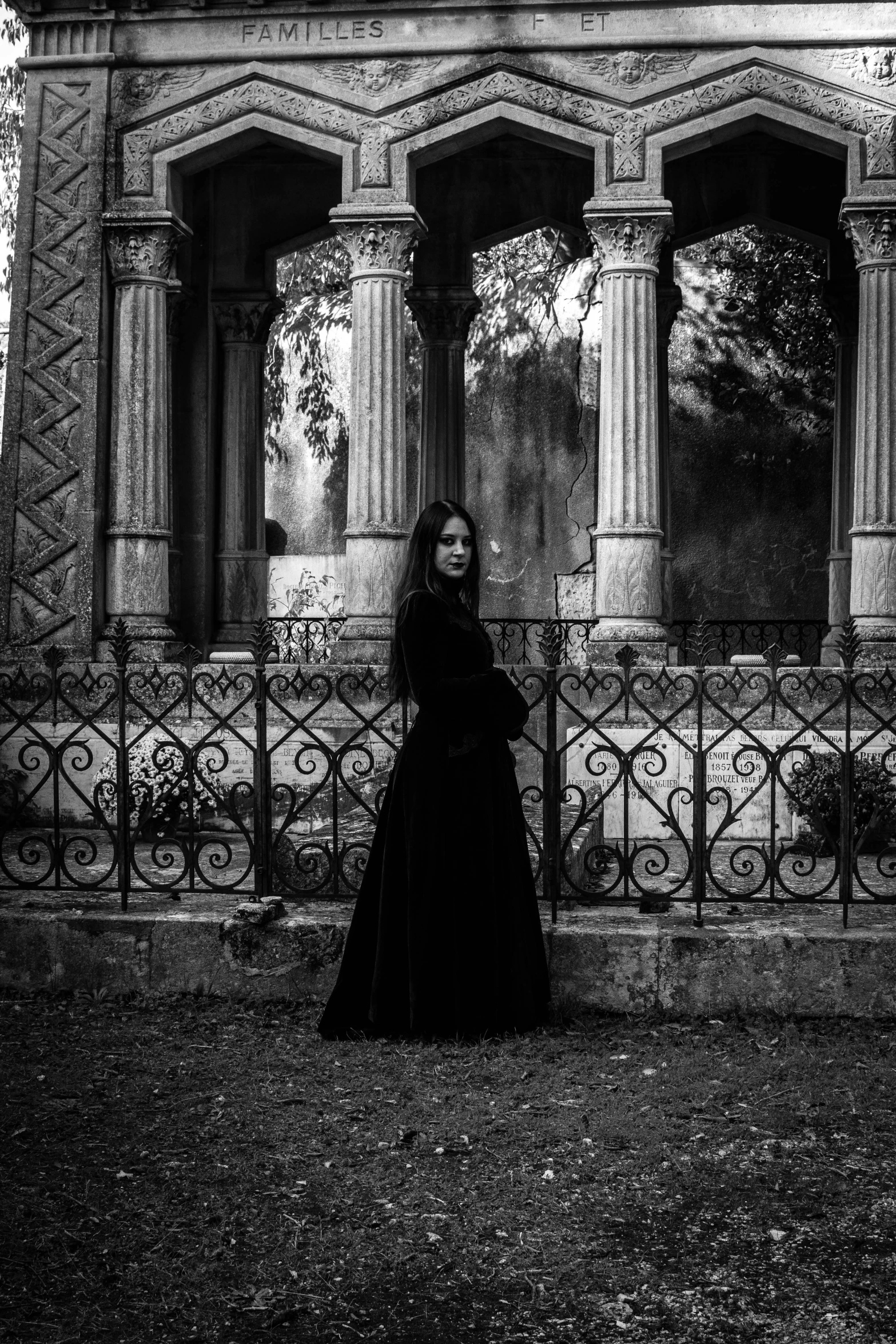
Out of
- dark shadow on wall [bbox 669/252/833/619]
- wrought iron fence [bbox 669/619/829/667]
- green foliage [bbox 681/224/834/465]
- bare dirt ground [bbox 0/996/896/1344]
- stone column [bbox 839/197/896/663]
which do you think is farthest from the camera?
green foliage [bbox 681/224/834/465]

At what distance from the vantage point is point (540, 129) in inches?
442

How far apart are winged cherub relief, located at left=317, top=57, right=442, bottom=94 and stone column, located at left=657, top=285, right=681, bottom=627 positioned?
381 cm

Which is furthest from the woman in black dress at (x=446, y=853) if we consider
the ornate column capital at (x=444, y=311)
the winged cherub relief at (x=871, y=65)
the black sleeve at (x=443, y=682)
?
the ornate column capital at (x=444, y=311)

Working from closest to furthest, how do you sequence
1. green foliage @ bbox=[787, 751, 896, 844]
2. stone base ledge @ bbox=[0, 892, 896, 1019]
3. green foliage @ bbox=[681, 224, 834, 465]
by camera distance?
1. stone base ledge @ bbox=[0, 892, 896, 1019]
2. green foliage @ bbox=[787, 751, 896, 844]
3. green foliage @ bbox=[681, 224, 834, 465]

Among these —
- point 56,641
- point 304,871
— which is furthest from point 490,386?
point 304,871

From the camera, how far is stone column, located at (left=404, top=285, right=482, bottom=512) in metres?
14.5

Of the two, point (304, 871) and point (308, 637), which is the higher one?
point (308, 637)

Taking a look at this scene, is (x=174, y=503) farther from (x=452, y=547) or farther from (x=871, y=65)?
(x=452, y=547)

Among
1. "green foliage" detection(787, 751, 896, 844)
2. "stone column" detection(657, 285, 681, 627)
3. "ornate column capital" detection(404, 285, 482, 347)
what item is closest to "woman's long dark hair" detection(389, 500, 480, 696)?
"green foliage" detection(787, 751, 896, 844)

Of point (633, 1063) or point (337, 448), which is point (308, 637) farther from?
point (633, 1063)

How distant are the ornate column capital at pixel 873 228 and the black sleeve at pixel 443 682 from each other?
748 centimetres

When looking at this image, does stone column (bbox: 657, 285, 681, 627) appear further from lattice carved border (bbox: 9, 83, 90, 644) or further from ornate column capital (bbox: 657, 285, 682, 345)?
lattice carved border (bbox: 9, 83, 90, 644)

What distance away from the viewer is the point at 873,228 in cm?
1087

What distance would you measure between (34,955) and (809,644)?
13.6m
